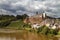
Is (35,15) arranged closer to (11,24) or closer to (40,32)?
(11,24)

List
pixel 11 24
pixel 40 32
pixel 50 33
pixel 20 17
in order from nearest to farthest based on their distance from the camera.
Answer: pixel 50 33
pixel 40 32
pixel 11 24
pixel 20 17

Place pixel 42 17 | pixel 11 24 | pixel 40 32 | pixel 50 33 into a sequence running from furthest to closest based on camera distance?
pixel 11 24 < pixel 42 17 < pixel 40 32 < pixel 50 33

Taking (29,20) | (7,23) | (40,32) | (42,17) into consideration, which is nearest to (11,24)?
(7,23)

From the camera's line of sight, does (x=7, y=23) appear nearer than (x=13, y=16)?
Yes

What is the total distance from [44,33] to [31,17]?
124 feet

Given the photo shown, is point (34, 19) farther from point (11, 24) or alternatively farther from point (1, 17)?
point (1, 17)

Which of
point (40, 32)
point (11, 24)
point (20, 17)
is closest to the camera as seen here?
point (40, 32)

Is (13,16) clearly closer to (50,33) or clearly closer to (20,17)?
(20,17)

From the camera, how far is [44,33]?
31000mm

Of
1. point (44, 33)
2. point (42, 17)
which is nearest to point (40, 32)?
point (44, 33)

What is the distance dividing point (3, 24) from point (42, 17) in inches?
535

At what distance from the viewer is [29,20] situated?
67.2 meters

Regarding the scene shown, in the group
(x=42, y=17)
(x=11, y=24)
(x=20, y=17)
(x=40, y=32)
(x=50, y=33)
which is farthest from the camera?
(x=20, y=17)

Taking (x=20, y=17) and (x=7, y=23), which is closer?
(x=7, y=23)
